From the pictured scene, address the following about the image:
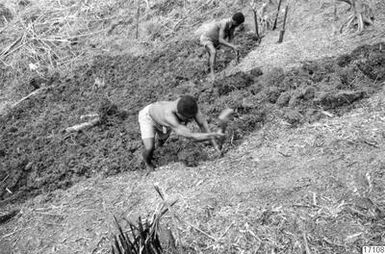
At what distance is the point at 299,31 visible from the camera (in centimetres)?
747

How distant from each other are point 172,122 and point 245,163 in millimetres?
948

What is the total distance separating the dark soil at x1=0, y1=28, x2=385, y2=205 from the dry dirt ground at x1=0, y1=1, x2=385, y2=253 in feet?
0.08

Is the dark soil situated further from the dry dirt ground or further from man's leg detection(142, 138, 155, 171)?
man's leg detection(142, 138, 155, 171)

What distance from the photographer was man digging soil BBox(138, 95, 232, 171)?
4.38 meters

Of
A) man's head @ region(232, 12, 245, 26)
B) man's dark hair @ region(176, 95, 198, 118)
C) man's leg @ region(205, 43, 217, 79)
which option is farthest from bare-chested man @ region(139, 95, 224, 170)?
man's head @ region(232, 12, 245, 26)

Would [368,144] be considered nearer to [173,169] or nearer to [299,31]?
[173,169]

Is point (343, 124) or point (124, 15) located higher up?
point (124, 15)

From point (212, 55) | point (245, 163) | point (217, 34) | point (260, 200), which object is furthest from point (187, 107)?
point (217, 34)

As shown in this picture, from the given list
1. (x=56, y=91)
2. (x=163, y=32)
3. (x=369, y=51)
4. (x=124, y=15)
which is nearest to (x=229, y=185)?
(x=369, y=51)

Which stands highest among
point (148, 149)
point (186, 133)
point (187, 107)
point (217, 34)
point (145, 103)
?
point (187, 107)

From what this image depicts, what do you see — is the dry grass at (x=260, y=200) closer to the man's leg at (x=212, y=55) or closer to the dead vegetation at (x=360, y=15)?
the dead vegetation at (x=360, y=15)

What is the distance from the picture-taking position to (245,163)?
471 centimetres

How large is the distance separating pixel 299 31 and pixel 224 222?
4637mm

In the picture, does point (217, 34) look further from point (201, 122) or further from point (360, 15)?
point (201, 122)
